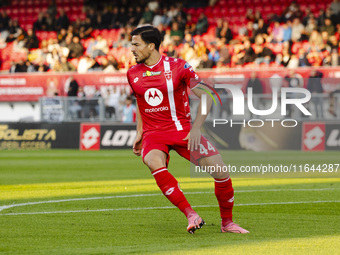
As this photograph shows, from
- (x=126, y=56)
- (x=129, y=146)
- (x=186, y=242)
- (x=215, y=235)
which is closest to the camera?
(x=186, y=242)

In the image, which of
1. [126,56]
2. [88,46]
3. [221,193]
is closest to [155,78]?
[221,193]

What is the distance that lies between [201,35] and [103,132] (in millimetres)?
7004

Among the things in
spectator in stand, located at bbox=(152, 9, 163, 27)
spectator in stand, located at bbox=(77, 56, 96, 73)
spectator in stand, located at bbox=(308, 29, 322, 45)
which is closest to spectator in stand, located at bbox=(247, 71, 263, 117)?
spectator in stand, located at bbox=(308, 29, 322, 45)

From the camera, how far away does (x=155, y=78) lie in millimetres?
6766

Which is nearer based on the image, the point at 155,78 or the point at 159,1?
the point at 155,78

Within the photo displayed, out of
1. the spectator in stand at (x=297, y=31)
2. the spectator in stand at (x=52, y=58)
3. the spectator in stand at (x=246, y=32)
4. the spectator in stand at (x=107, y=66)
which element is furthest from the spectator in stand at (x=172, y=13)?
the spectator in stand at (x=297, y=31)

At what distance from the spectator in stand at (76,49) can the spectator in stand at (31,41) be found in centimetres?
221

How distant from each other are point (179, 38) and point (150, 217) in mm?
20625

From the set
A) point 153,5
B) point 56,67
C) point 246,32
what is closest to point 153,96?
point 246,32

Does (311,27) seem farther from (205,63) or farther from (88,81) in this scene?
(88,81)

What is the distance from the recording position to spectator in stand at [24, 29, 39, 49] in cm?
3112

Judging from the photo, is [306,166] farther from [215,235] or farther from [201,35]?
[201,35]

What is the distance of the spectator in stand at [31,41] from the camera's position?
3112 cm

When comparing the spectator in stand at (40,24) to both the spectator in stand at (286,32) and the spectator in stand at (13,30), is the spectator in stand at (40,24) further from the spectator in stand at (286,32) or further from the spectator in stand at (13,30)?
the spectator in stand at (286,32)
